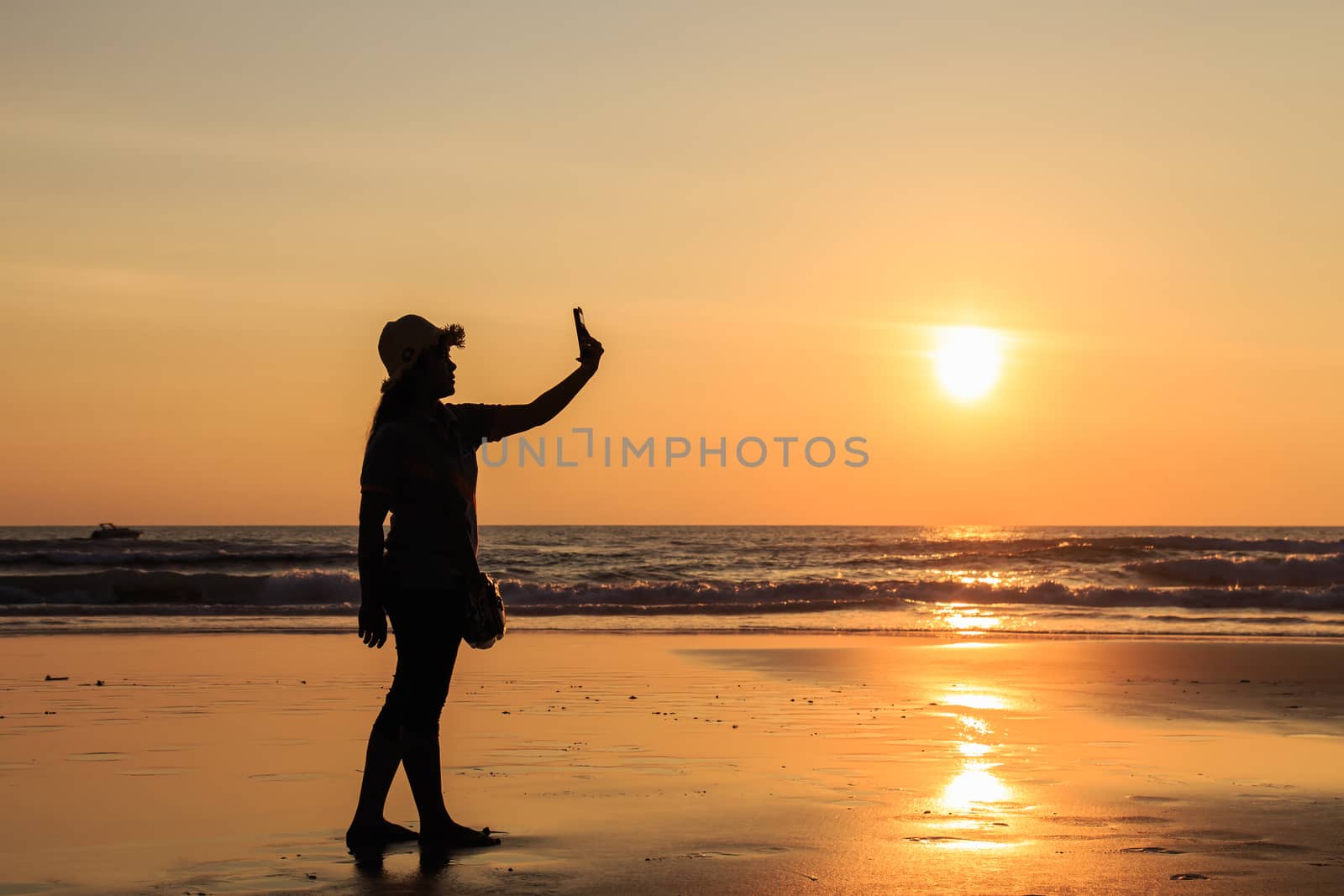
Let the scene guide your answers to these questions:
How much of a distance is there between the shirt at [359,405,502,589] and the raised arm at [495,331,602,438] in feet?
0.88

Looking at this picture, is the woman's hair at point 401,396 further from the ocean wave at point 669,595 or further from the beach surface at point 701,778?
the ocean wave at point 669,595

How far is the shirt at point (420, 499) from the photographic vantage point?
14.7 feet

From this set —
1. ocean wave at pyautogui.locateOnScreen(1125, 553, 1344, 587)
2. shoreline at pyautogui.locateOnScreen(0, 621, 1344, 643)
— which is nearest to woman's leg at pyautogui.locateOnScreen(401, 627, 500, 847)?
shoreline at pyautogui.locateOnScreen(0, 621, 1344, 643)

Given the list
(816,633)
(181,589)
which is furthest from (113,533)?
(816,633)

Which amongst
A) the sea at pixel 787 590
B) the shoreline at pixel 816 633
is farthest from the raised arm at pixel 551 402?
the sea at pixel 787 590

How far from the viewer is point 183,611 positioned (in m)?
20.0

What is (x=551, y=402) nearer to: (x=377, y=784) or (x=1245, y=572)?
(x=377, y=784)

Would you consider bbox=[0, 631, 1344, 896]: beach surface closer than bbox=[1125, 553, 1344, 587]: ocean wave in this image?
Yes

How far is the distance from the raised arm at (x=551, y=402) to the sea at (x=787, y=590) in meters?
11.6

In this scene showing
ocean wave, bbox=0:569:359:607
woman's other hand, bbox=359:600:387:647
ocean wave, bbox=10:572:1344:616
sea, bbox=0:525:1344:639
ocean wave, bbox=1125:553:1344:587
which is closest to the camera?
woman's other hand, bbox=359:600:387:647

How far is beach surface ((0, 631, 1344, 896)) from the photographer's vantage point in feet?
13.6

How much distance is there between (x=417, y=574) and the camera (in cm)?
447

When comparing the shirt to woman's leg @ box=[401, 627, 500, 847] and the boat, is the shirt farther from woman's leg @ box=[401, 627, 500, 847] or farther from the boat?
the boat

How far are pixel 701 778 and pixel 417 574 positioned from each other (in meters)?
2.04
